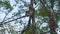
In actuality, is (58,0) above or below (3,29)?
above

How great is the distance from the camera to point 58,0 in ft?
5.27

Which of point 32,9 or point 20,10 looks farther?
point 20,10

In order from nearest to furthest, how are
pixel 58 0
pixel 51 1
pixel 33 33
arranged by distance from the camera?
pixel 33 33 < pixel 51 1 < pixel 58 0

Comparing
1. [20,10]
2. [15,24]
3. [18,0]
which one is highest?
[18,0]

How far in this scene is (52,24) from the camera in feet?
4.49

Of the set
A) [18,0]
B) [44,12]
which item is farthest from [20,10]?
[44,12]

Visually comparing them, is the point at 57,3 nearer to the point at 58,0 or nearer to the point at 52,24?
the point at 58,0

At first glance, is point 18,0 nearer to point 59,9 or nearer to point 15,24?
point 15,24

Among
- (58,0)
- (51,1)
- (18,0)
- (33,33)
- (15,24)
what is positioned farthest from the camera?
(18,0)

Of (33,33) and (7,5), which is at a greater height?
(7,5)

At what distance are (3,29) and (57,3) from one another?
1.95 feet

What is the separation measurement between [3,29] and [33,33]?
475 mm

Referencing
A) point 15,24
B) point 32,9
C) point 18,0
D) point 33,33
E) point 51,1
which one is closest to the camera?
point 33,33

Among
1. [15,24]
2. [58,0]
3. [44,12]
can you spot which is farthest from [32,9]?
[15,24]
